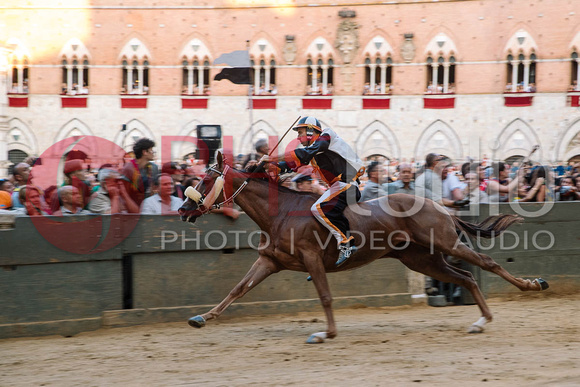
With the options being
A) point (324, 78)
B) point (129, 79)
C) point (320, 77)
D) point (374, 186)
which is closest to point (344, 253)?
point (374, 186)

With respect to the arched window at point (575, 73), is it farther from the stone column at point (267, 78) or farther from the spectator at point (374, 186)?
the spectator at point (374, 186)

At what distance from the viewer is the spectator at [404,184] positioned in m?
10.0

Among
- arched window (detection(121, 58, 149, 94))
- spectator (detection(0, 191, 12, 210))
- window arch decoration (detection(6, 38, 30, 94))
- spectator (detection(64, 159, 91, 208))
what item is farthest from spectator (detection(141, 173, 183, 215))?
window arch decoration (detection(6, 38, 30, 94))

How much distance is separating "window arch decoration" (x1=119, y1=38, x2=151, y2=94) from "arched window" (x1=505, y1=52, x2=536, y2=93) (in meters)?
18.6

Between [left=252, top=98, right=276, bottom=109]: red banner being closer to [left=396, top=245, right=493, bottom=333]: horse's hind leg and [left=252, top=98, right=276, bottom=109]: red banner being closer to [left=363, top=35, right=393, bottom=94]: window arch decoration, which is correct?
[left=363, top=35, right=393, bottom=94]: window arch decoration

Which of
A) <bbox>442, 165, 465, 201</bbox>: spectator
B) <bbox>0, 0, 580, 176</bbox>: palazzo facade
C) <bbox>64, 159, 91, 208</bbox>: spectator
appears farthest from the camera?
<bbox>0, 0, 580, 176</bbox>: palazzo facade

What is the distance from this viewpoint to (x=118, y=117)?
Answer: 3147 centimetres

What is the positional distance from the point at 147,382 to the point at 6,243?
10.4ft

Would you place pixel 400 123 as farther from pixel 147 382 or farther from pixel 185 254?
pixel 147 382

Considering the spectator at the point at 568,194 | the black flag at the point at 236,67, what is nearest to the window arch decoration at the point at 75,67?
the black flag at the point at 236,67

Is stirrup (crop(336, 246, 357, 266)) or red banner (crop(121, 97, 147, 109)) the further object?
red banner (crop(121, 97, 147, 109))

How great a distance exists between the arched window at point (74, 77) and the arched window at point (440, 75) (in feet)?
58.3

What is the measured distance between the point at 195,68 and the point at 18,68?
358 inches

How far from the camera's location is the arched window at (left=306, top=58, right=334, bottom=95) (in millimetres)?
32062
